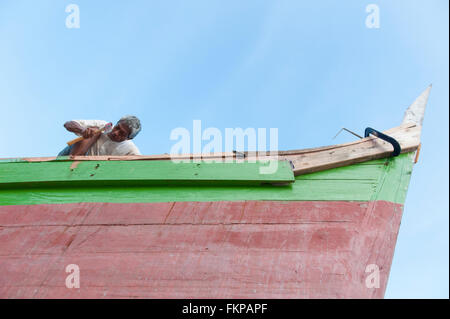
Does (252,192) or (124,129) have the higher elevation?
(124,129)

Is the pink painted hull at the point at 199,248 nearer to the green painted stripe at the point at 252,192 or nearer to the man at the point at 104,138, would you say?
the green painted stripe at the point at 252,192

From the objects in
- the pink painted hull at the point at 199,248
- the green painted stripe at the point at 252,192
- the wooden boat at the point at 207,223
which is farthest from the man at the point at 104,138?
the pink painted hull at the point at 199,248

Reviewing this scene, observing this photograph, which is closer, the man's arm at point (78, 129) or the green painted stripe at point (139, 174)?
the green painted stripe at point (139, 174)

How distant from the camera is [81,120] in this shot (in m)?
4.03

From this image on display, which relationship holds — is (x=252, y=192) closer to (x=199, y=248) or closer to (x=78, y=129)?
(x=199, y=248)

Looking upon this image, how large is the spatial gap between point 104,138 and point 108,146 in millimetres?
91

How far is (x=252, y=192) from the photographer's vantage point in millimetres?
2863

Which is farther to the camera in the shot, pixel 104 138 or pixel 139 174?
pixel 104 138

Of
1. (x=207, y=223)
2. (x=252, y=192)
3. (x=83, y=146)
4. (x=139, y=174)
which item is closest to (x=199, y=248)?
(x=207, y=223)

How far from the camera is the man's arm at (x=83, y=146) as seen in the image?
12.3 ft

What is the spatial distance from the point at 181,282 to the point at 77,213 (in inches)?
33.3

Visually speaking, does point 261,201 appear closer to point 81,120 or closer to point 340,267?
point 340,267

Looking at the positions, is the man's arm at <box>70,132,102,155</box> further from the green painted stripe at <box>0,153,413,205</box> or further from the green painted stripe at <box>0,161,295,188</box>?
the green painted stripe at <box>0,153,413,205</box>
